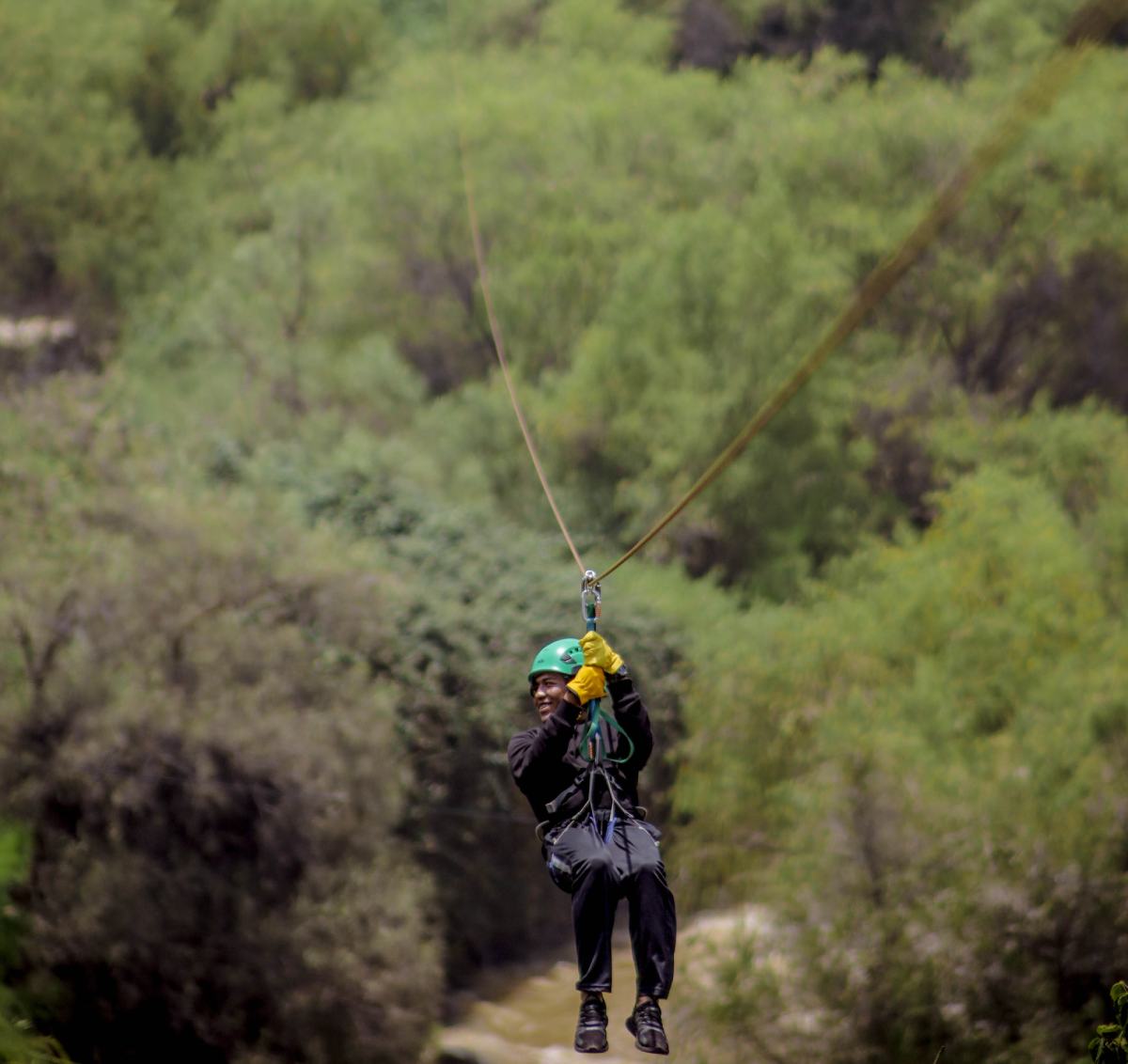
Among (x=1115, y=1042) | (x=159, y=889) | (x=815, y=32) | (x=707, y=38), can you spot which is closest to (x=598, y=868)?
(x=1115, y=1042)

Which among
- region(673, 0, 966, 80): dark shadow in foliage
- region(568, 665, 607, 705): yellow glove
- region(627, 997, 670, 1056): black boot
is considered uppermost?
region(673, 0, 966, 80): dark shadow in foliage

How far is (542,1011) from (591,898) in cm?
1026

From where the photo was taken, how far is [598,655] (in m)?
4.19

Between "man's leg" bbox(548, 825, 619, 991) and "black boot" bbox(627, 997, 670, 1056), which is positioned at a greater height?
"man's leg" bbox(548, 825, 619, 991)

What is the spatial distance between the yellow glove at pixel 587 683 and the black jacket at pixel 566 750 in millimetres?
47

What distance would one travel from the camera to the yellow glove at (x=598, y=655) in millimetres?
4156

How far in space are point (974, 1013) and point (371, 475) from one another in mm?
8375

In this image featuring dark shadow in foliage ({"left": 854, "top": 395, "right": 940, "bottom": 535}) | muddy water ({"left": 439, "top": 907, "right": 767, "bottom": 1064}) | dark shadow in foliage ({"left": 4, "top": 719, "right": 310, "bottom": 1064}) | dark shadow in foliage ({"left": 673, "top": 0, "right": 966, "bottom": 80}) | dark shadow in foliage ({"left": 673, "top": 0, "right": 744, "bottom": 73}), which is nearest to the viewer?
dark shadow in foliage ({"left": 4, "top": 719, "right": 310, "bottom": 1064})

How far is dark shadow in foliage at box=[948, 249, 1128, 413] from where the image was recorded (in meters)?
18.9

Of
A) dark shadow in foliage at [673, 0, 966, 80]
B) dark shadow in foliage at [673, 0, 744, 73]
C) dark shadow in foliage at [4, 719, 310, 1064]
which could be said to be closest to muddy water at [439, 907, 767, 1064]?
dark shadow in foliage at [4, 719, 310, 1064]

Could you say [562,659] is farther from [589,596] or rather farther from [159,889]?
[159,889]

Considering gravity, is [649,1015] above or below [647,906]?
below

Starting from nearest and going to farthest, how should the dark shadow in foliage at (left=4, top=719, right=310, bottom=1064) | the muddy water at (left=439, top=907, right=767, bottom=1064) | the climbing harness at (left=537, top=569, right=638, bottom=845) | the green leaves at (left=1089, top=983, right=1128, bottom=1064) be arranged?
1. the green leaves at (left=1089, top=983, right=1128, bottom=1064)
2. the climbing harness at (left=537, top=569, right=638, bottom=845)
3. the dark shadow in foliage at (left=4, top=719, right=310, bottom=1064)
4. the muddy water at (left=439, top=907, right=767, bottom=1064)

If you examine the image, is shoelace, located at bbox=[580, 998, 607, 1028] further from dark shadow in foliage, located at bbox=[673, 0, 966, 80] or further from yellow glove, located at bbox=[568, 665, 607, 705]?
dark shadow in foliage, located at bbox=[673, 0, 966, 80]
